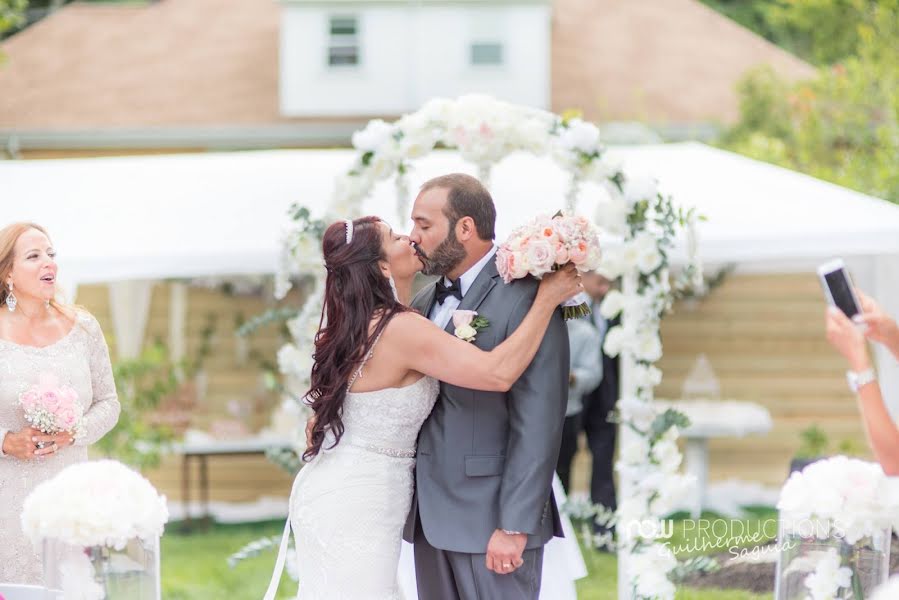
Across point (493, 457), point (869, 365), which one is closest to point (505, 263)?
point (493, 457)

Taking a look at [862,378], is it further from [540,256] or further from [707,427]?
[707,427]

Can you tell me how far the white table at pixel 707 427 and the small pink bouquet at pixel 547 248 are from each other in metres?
5.32

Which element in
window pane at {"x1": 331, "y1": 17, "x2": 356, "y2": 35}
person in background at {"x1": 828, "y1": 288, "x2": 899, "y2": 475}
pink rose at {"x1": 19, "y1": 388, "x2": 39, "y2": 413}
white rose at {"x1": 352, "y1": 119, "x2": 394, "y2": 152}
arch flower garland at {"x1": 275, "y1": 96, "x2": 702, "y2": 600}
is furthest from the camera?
window pane at {"x1": 331, "y1": 17, "x2": 356, "y2": 35}

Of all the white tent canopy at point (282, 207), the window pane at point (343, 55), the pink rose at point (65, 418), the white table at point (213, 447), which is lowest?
the white table at point (213, 447)

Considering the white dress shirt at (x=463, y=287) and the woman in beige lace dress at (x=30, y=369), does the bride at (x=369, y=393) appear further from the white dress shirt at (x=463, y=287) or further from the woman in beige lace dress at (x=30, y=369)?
the woman in beige lace dress at (x=30, y=369)

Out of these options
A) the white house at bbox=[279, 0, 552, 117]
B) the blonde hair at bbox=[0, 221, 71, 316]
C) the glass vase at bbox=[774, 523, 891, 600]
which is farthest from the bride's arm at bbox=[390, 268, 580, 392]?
the white house at bbox=[279, 0, 552, 117]

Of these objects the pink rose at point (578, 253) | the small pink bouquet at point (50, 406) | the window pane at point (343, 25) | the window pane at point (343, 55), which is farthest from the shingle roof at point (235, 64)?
the pink rose at point (578, 253)

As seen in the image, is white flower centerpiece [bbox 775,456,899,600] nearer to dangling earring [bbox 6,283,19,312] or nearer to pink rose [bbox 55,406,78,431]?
pink rose [bbox 55,406,78,431]

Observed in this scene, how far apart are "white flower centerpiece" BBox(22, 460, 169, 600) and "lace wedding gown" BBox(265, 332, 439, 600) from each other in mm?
524

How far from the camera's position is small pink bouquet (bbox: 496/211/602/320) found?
12.4 feet

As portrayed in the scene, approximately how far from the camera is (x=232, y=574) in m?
7.80

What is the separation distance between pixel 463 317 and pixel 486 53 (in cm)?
997

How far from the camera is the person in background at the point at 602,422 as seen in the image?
8.27m

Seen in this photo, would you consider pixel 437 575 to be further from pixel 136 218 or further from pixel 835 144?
pixel 835 144
